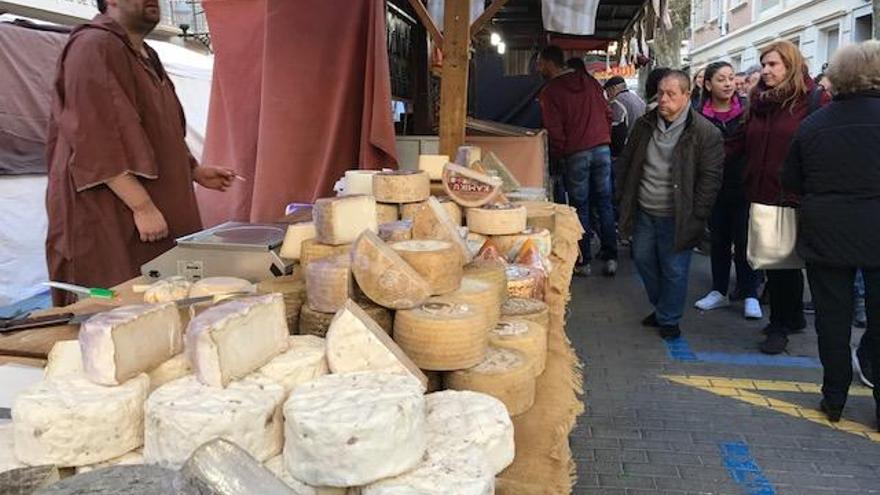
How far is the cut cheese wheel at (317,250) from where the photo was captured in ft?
5.74

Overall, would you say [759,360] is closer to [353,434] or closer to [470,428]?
[470,428]

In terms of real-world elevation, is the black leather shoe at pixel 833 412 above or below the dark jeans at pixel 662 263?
below

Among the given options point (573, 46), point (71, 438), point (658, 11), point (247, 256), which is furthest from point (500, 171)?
point (573, 46)

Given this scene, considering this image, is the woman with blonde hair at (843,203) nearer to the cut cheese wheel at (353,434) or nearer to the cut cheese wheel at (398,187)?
the cut cheese wheel at (398,187)

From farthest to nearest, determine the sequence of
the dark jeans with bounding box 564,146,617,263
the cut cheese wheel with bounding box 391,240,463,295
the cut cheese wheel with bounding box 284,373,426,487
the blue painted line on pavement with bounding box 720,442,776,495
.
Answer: the dark jeans with bounding box 564,146,617,263 < the blue painted line on pavement with bounding box 720,442,776,495 < the cut cheese wheel with bounding box 391,240,463,295 < the cut cheese wheel with bounding box 284,373,426,487

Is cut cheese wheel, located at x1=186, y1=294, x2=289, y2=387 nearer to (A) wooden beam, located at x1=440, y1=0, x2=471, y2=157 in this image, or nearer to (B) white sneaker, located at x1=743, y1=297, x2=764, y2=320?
(A) wooden beam, located at x1=440, y1=0, x2=471, y2=157

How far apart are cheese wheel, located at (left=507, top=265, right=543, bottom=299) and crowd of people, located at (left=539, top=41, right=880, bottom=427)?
6.66 ft

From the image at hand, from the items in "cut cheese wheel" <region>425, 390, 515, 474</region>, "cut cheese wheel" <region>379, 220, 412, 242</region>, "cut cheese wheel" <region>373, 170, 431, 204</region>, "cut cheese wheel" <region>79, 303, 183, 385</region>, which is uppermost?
"cut cheese wheel" <region>373, 170, 431, 204</region>

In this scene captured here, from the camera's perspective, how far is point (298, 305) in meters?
1.66

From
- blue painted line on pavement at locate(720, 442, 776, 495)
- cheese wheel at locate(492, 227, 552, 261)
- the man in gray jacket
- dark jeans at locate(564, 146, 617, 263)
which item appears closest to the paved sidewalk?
blue painted line on pavement at locate(720, 442, 776, 495)

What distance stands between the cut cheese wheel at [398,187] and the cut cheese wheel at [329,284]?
0.61 meters

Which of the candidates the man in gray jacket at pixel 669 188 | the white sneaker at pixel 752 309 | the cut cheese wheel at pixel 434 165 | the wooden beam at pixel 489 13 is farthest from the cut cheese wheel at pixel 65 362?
the white sneaker at pixel 752 309

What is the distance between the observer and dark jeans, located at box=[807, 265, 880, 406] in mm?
3375

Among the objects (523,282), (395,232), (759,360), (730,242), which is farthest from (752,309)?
(395,232)
